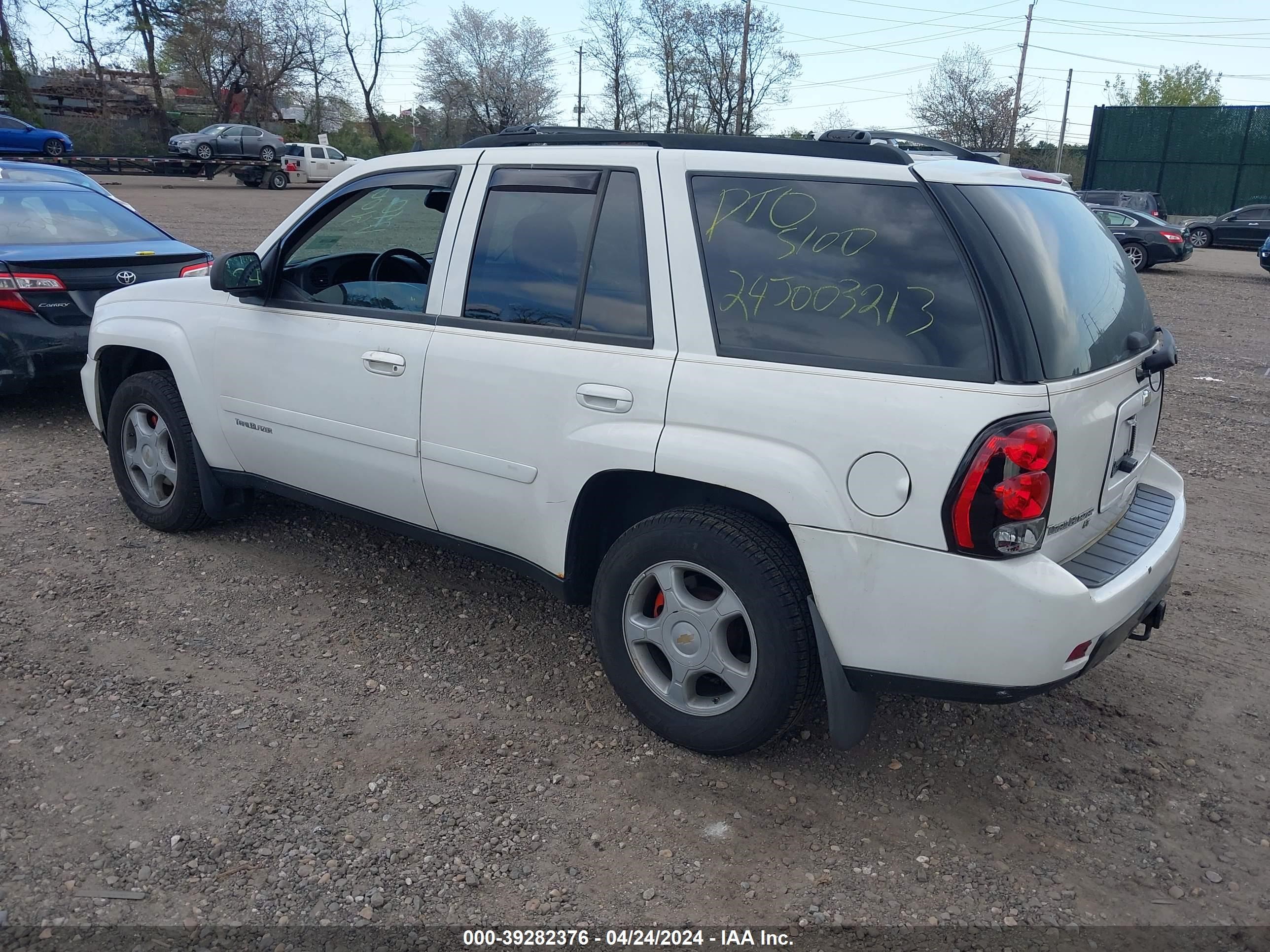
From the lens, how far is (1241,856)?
111 inches

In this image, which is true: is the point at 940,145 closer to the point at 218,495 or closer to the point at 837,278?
the point at 837,278

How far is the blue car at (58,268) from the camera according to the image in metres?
6.39

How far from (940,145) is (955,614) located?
1939 mm

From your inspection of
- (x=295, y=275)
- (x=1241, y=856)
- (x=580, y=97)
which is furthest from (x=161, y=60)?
(x=1241, y=856)

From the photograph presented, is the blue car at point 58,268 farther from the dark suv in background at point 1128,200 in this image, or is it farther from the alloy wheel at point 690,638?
the dark suv in background at point 1128,200

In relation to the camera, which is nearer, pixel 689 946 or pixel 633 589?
pixel 689 946

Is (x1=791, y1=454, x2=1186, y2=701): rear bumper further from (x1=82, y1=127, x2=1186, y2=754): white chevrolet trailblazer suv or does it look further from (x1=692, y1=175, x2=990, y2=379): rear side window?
(x1=692, y1=175, x2=990, y2=379): rear side window

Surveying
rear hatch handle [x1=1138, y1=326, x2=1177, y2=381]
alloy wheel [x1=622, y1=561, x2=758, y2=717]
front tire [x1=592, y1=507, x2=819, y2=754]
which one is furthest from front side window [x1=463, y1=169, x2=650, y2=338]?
rear hatch handle [x1=1138, y1=326, x2=1177, y2=381]

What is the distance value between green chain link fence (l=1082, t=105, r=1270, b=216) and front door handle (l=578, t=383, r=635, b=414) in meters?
40.0

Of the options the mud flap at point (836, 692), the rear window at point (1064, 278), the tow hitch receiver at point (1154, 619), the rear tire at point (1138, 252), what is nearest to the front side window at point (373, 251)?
the mud flap at point (836, 692)

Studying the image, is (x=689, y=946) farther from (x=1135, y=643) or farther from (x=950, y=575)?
(x=1135, y=643)

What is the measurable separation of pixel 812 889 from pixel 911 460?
1.17 meters

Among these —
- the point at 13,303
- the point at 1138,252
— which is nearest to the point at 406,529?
the point at 13,303

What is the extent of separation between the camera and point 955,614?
2.61 metres
